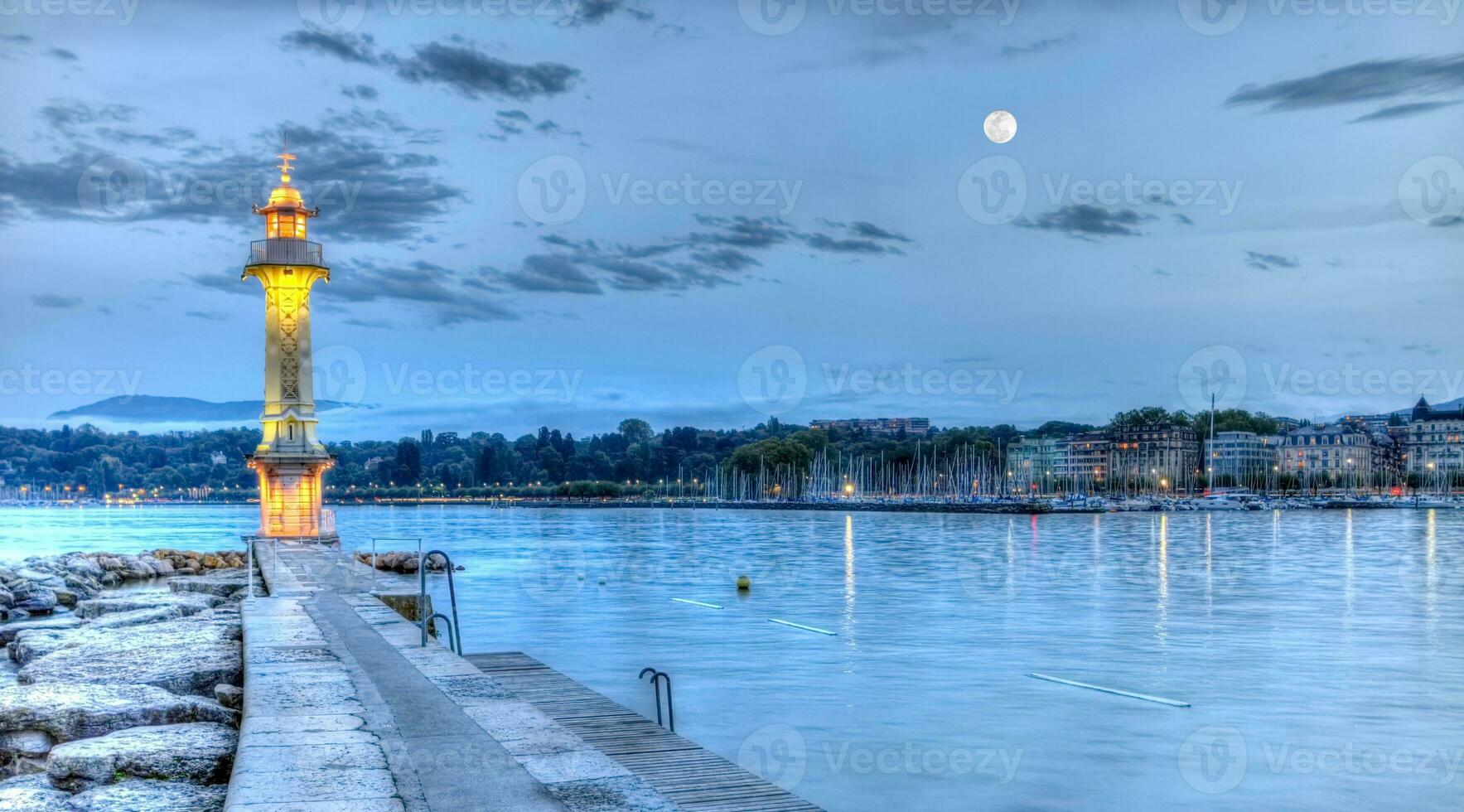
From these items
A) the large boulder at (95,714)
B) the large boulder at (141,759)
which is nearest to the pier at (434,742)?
the large boulder at (141,759)

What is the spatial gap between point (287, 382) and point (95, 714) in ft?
125

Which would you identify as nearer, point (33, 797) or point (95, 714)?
point (33, 797)

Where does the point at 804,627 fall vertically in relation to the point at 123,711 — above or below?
below

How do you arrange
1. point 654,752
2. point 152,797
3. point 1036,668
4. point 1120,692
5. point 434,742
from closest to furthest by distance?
1. point 152,797
2. point 434,742
3. point 654,752
4. point 1120,692
5. point 1036,668

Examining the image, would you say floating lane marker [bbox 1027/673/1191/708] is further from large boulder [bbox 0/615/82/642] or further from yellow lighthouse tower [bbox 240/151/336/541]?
yellow lighthouse tower [bbox 240/151/336/541]

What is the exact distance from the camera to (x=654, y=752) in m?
11.7

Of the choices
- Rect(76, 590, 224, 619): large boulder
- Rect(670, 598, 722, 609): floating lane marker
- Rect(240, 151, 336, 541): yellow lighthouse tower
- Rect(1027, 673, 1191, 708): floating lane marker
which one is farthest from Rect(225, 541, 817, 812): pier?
Rect(240, 151, 336, 541): yellow lighthouse tower

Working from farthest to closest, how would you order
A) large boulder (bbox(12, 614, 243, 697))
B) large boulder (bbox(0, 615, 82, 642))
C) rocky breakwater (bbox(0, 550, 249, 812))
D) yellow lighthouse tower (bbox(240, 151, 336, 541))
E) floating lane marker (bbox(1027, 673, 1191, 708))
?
yellow lighthouse tower (bbox(240, 151, 336, 541)) → floating lane marker (bbox(1027, 673, 1191, 708)) → large boulder (bbox(0, 615, 82, 642)) → large boulder (bbox(12, 614, 243, 697)) → rocky breakwater (bbox(0, 550, 249, 812))

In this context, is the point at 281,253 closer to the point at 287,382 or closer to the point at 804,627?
the point at 287,382

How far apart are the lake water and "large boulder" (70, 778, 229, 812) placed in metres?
7.76

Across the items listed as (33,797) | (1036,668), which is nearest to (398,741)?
(33,797)

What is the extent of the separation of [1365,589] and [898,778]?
115 ft

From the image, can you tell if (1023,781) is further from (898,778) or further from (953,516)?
(953,516)

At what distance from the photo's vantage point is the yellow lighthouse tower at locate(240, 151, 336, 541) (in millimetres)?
47031
